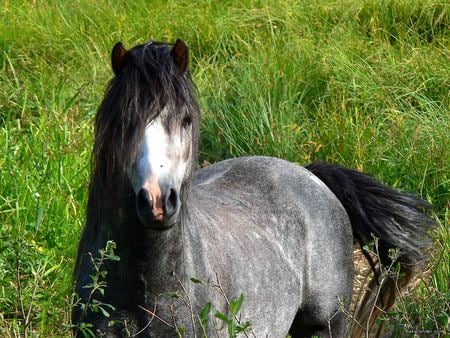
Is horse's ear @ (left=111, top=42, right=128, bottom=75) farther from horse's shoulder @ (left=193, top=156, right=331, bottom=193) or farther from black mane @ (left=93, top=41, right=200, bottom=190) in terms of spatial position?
horse's shoulder @ (left=193, top=156, right=331, bottom=193)

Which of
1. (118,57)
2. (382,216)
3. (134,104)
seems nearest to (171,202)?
(134,104)

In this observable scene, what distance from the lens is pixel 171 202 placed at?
11.5 feet

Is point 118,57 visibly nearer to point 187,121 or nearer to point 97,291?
point 187,121

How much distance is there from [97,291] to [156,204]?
1.64 feet

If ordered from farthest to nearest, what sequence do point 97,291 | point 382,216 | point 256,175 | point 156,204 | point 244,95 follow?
point 244,95 → point 382,216 → point 256,175 → point 97,291 → point 156,204

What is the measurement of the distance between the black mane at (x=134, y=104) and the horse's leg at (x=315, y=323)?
5.00ft

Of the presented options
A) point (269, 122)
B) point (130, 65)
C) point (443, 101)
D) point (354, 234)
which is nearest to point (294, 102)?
point (269, 122)

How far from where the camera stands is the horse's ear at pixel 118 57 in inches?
150

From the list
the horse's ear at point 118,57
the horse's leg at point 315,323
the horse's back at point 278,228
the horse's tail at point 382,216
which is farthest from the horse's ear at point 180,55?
the horse's tail at point 382,216

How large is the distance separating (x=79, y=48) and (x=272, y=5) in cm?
156

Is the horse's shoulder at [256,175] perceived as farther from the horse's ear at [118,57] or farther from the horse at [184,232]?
the horse's ear at [118,57]

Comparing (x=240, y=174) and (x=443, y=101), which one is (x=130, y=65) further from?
(x=443, y=101)

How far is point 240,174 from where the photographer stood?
16.5ft

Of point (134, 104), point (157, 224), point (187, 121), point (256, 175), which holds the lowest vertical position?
point (256, 175)
